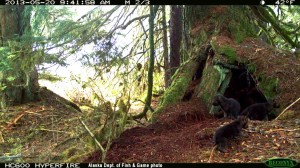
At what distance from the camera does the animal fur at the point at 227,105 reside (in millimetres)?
6055

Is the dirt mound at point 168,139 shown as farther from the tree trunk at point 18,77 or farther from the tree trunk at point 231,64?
the tree trunk at point 18,77

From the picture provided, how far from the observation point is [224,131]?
4844mm

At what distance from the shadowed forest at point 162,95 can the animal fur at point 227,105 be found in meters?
0.02

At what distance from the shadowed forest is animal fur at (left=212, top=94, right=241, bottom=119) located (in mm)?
18

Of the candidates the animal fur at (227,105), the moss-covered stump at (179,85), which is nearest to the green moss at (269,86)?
the animal fur at (227,105)

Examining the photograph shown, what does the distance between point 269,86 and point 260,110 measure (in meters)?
0.50

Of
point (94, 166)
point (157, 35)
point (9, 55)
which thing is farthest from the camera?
point (157, 35)

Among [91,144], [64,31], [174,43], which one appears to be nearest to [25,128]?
[64,31]

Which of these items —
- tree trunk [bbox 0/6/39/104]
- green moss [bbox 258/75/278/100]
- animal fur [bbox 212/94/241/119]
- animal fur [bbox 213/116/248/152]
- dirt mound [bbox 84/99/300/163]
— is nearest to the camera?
dirt mound [bbox 84/99/300/163]

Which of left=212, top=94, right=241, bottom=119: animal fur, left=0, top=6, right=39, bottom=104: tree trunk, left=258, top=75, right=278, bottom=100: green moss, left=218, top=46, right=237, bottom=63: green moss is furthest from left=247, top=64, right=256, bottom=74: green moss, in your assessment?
left=0, top=6, right=39, bottom=104: tree trunk

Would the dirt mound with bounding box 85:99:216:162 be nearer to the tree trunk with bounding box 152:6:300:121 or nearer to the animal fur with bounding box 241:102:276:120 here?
the tree trunk with bounding box 152:6:300:121

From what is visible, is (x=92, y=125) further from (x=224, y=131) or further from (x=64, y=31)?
(x=224, y=131)

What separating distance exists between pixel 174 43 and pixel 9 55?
19.8 ft

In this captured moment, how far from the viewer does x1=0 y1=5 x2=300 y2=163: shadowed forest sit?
5.06m
